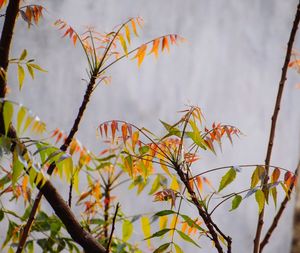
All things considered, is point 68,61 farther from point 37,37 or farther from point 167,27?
point 167,27

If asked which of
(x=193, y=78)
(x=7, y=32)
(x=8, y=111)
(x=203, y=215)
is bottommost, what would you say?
(x=203, y=215)

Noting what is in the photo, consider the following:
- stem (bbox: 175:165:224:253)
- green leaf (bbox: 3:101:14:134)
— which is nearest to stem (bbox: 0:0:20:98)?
green leaf (bbox: 3:101:14:134)

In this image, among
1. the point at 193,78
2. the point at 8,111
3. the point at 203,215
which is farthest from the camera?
the point at 193,78

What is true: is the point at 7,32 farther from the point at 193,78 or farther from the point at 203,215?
the point at 193,78

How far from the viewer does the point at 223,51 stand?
8.86 ft

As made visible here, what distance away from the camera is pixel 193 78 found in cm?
258

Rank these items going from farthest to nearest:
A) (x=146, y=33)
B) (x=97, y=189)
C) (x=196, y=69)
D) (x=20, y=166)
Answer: (x=196, y=69), (x=146, y=33), (x=97, y=189), (x=20, y=166)

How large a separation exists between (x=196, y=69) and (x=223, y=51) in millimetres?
190

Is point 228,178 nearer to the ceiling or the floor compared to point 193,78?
nearer to the floor

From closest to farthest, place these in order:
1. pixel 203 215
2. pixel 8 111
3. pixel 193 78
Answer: pixel 8 111, pixel 203 215, pixel 193 78

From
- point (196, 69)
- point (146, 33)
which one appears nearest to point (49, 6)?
point (146, 33)

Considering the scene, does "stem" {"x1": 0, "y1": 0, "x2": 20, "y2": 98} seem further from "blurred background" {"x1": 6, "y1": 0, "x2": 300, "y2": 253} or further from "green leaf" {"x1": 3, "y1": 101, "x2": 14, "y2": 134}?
"blurred background" {"x1": 6, "y1": 0, "x2": 300, "y2": 253}

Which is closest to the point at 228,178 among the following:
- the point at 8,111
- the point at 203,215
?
the point at 203,215

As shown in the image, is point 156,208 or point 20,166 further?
point 156,208
